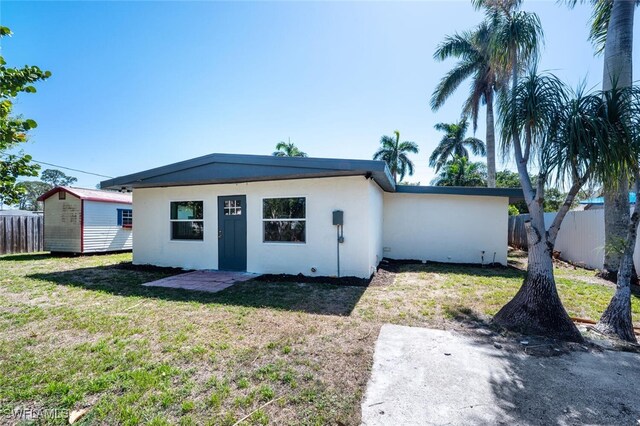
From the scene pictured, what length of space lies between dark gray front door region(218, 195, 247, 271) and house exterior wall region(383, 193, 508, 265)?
16.4 ft

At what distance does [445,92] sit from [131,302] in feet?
54.5

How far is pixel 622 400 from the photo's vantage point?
2.30 m

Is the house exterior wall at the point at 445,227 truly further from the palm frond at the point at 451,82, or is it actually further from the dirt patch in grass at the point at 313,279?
the palm frond at the point at 451,82

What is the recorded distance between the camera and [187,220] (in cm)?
827

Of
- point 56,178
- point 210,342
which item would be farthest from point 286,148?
point 56,178

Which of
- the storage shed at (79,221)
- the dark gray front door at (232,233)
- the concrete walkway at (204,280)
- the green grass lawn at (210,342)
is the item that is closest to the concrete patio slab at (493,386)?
A: the green grass lawn at (210,342)

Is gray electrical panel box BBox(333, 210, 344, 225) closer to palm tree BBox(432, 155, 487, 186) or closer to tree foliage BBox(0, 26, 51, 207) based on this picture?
tree foliage BBox(0, 26, 51, 207)

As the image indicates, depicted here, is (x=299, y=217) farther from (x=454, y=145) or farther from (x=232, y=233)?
(x=454, y=145)

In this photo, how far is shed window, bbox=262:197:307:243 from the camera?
23.4ft

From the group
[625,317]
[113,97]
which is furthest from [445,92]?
[113,97]

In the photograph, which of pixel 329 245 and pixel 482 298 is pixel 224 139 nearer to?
pixel 329 245

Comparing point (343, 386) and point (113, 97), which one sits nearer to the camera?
point (343, 386)

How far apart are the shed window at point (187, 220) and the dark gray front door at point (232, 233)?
2.34 feet

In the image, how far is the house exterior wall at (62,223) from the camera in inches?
445
